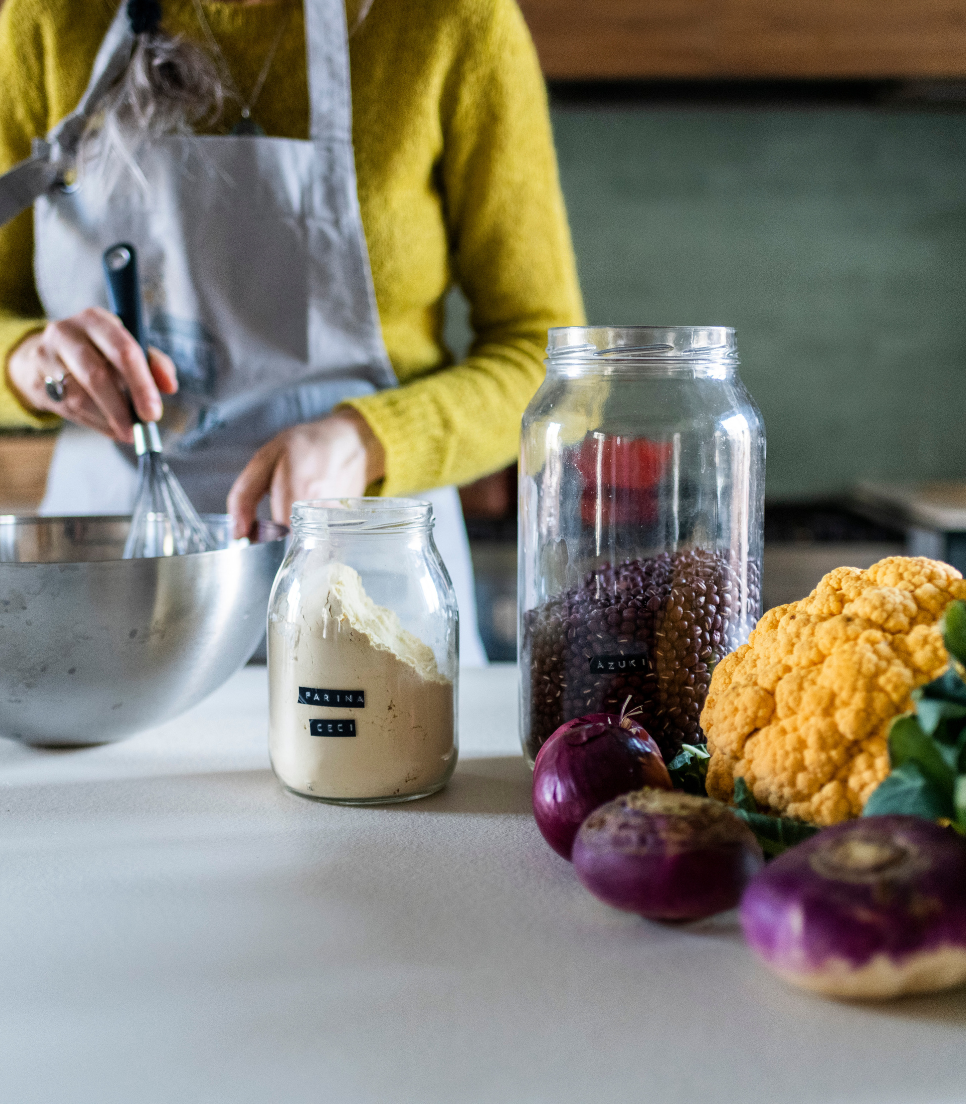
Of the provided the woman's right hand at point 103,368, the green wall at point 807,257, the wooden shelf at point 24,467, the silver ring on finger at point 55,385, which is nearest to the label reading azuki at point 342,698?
the woman's right hand at point 103,368

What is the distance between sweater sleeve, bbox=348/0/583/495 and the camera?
1.03 meters

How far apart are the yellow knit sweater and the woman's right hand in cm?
14

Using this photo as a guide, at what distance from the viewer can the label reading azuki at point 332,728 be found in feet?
1.82

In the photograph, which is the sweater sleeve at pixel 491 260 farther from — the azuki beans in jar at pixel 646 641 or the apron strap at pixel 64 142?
the azuki beans in jar at pixel 646 641

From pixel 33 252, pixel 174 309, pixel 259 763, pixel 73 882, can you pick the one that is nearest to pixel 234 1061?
pixel 73 882

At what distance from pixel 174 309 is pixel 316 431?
10.9 inches

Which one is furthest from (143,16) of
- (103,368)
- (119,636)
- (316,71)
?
(119,636)

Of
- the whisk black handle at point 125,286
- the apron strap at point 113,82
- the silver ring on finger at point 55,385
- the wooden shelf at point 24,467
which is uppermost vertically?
the apron strap at point 113,82

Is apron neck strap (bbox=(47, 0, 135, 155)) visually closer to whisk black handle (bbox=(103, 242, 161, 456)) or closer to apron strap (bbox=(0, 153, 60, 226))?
apron strap (bbox=(0, 153, 60, 226))

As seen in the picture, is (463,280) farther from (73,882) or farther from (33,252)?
(73,882)

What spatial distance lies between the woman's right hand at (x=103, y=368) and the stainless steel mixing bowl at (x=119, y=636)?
245 millimetres

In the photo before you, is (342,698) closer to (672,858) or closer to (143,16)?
(672,858)

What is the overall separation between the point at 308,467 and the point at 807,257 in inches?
66.6

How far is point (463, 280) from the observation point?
3.82 feet
